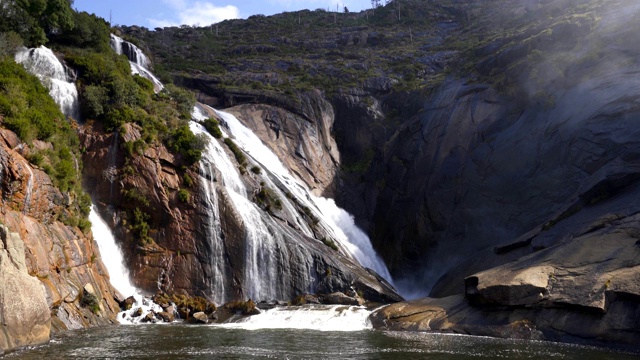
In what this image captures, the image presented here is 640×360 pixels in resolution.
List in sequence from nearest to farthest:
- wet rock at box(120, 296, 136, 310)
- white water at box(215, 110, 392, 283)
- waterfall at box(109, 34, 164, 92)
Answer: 1. wet rock at box(120, 296, 136, 310)
2. white water at box(215, 110, 392, 283)
3. waterfall at box(109, 34, 164, 92)

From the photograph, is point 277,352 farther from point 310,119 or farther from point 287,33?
point 287,33

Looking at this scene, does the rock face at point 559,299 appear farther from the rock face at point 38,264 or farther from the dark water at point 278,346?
the rock face at point 38,264

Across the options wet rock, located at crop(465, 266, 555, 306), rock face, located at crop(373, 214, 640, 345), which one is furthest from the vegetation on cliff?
wet rock, located at crop(465, 266, 555, 306)

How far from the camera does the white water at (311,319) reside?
2785cm

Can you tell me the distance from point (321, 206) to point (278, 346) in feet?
107

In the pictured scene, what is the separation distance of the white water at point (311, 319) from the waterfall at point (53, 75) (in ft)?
62.6

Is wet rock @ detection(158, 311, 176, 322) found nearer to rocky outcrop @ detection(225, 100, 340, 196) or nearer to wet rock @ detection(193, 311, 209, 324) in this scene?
wet rock @ detection(193, 311, 209, 324)

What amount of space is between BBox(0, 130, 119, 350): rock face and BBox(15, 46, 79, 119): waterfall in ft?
33.1

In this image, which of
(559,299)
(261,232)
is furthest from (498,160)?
(559,299)

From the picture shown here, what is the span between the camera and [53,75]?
36469 millimetres

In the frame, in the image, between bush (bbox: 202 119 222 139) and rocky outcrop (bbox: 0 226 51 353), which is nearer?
rocky outcrop (bbox: 0 226 51 353)

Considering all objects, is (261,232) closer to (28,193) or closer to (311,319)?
(311,319)

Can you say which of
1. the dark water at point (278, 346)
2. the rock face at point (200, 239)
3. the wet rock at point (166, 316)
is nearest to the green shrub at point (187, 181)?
the rock face at point (200, 239)

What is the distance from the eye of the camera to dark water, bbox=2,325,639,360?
17766mm
